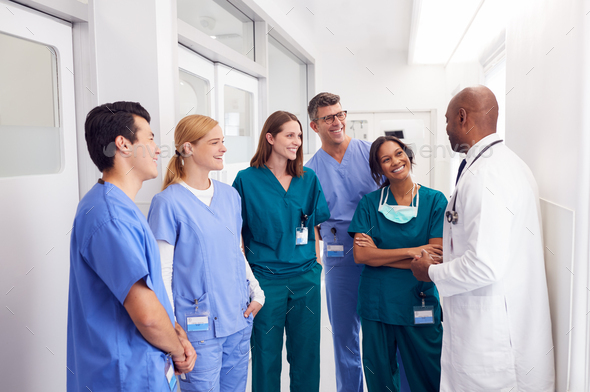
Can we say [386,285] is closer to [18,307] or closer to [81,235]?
[81,235]

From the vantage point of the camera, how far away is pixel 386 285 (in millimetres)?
1777

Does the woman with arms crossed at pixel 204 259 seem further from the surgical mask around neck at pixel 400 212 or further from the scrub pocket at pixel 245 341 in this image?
the surgical mask around neck at pixel 400 212

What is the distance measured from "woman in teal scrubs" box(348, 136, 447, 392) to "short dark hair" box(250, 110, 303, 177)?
0.35 m

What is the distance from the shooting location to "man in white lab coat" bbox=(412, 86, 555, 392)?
49.1 inches

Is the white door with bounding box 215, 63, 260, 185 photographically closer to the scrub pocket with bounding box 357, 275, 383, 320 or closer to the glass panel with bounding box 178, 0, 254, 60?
the glass panel with bounding box 178, 0, 254, 60

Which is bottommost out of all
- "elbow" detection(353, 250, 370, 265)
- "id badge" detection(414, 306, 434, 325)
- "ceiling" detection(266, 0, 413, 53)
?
"id badge" detection(414, 306, 434, 325)

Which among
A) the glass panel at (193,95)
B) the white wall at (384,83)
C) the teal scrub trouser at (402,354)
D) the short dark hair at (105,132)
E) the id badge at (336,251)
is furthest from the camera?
the white wall at (384,83)

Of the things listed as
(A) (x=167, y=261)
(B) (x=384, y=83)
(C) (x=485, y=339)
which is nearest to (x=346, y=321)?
(C) (x=485, y=339)

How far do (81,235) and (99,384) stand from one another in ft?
1.24

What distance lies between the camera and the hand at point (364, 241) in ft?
5.88

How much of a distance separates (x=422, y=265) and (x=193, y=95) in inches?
65.7

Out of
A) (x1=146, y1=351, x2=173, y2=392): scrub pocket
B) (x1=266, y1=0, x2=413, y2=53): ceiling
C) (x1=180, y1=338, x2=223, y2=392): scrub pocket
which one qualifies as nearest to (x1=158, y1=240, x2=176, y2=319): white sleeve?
(x1=180, y1=338, x2=223, y2=392): scrub pocket

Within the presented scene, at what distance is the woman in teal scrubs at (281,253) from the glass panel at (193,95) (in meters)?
0.73

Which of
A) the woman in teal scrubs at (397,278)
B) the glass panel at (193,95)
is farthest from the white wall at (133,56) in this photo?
the woman in teal scrubs at (397,278)
